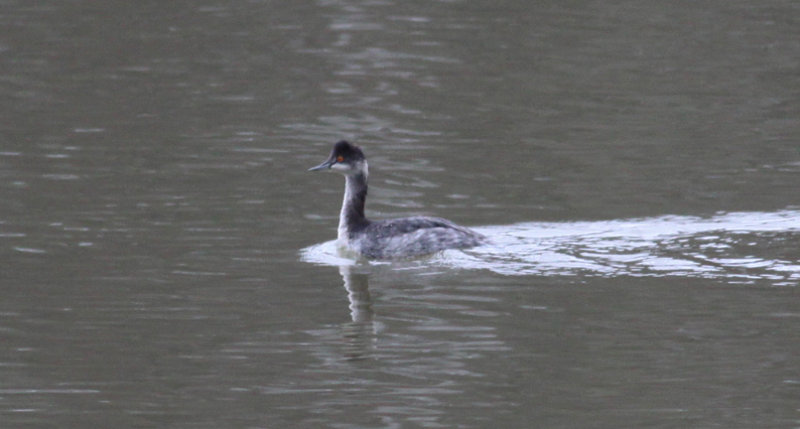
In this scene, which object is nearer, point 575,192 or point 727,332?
point 727,332

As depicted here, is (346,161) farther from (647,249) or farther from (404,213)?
(647,249)

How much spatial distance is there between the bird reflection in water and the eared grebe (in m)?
0.63

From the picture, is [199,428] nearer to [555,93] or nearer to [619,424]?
[619,424]

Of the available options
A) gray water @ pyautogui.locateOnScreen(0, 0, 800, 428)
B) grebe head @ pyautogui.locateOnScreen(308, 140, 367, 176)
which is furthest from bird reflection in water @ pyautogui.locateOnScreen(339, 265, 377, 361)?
grebe head @ pyautogui.locateOnScreen(308, 140, 367, 176)

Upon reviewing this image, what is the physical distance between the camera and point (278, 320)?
1241cm

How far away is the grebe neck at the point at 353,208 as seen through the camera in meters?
15.8

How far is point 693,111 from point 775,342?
40.2 ft

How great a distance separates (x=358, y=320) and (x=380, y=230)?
3030 millimetres

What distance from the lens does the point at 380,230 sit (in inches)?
610

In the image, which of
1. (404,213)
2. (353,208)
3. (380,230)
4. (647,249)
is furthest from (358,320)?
(404,213)

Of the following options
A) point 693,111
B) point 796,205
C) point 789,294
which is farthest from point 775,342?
point 693,111

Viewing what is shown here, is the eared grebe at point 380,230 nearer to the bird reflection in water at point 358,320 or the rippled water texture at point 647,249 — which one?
the rippled water texture at point 647,249

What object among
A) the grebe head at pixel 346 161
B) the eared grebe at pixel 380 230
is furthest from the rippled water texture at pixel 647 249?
the grebe head at pixel 346 161

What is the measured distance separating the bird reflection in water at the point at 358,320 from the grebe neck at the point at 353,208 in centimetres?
96
